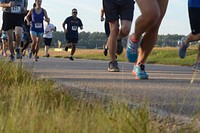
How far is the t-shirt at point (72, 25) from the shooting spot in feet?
63.5

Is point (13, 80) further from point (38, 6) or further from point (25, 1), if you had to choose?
point (38, 6)

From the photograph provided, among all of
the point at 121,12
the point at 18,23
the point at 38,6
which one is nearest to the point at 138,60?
the point at 121,12

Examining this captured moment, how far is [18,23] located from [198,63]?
4.36 m

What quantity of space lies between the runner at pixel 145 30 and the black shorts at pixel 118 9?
1.54 meters

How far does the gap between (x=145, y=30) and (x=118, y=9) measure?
6.91ft

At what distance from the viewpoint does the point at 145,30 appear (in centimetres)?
629

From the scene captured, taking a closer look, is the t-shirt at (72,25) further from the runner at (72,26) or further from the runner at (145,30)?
the runner at (145,30)

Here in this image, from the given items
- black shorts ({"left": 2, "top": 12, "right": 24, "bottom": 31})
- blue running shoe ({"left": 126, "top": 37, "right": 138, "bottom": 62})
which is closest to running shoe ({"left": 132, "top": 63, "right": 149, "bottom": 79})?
blue running shoe ({"left": 126, "top": 37, "right": 138, "bottom": 62})

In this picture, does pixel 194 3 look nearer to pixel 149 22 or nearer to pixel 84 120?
pixel 149 22

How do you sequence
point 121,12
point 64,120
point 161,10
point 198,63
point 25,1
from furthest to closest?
point 25,1, point 198,63, point 121,12, point 161,10, point 64,120

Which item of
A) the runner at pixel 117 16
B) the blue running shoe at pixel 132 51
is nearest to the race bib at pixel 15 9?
the runner at pixel 117 16

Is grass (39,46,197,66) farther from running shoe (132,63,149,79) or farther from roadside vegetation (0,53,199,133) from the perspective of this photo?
roadside vegetation (0,53,199,133)

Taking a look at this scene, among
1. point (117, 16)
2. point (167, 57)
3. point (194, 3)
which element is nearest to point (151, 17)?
point (117, 16)

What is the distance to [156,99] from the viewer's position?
4.47m
